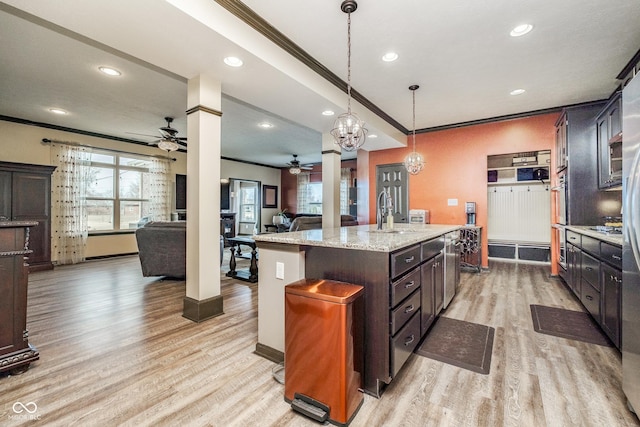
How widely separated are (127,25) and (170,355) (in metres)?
2.47

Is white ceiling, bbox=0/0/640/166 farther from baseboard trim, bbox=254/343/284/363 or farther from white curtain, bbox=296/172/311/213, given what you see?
white curtain, bbox=296/172/311/213

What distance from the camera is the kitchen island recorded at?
5.59ft

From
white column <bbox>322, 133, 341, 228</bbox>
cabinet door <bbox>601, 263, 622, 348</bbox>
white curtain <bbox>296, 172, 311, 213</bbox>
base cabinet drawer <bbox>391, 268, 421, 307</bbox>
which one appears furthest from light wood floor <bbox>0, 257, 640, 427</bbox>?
white curtain <bbox>296, 172, 311, 213</bbox>

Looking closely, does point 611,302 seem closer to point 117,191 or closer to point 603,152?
point 603,152

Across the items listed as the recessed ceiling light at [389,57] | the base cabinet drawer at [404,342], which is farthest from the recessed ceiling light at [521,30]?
the base cabinet drawer at [404,342]

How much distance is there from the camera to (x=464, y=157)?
547 cm

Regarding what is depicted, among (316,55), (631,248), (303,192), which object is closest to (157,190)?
(303,192)

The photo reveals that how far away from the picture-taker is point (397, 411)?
5.18 ft

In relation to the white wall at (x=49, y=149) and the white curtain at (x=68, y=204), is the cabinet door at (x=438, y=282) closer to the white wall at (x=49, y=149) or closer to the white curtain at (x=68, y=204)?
the white wall at (x=49, y=149)

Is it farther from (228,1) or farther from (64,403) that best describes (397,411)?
(228,1)

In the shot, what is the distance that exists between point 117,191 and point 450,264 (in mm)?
7159

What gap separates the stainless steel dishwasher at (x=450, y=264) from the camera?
2.98 meters

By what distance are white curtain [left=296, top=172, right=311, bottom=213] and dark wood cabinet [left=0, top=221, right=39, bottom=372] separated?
8.44 meters

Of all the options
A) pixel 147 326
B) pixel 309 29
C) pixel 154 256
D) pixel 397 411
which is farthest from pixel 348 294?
pixel 154 256
